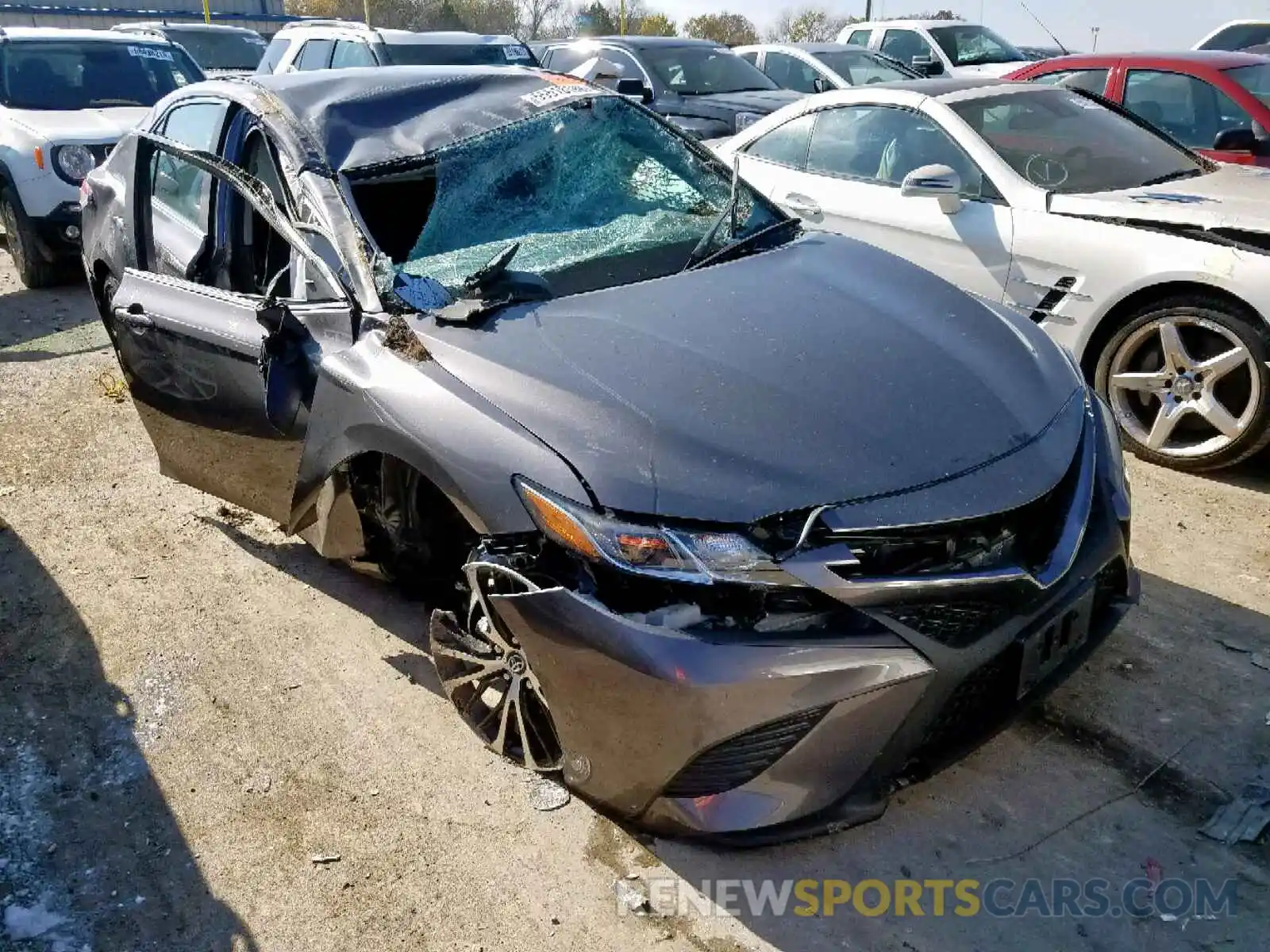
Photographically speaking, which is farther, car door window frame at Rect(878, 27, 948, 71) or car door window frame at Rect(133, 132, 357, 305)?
car door window frame at Rect(878, 27, 948, 71)

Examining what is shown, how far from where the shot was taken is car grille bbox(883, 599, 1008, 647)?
2.25 meters

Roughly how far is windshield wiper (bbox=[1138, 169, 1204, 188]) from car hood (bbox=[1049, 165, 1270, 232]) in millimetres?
41

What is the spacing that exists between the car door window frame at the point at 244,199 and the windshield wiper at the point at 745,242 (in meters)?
1.05

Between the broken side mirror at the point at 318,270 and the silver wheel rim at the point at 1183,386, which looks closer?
the broken side mirror at the point at 318,270

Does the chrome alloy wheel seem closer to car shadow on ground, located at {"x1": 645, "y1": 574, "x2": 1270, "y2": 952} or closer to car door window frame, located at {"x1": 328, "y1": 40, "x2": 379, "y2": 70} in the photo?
car shadow on ground, located at {"x1": 645, "y1": 574, "x2": 1270, "y2": 952}

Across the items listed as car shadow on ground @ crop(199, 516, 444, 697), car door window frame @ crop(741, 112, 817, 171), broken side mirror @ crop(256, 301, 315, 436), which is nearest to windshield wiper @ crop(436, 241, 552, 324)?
broken side mirror @ crop(256, 301, 315, 436)

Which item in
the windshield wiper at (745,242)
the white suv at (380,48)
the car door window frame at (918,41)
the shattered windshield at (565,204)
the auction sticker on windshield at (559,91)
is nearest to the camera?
the shattered windshield at (565,204)

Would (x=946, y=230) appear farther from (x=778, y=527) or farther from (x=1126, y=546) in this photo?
(x=778, y=527)

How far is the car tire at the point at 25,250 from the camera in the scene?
771 centimetres

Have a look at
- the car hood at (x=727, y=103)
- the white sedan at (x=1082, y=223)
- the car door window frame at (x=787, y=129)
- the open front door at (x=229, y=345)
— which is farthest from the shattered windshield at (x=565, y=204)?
the car hood at (x=727, y=103)

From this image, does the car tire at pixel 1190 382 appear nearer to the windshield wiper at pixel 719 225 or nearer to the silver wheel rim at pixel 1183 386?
the silver wheel rim at pixel 1183 386

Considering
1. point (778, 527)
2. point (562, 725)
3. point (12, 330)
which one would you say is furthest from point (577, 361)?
point (12, 330)

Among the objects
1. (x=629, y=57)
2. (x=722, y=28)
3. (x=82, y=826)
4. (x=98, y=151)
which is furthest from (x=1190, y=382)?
(x=722, y=28)

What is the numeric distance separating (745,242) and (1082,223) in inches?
77.4
